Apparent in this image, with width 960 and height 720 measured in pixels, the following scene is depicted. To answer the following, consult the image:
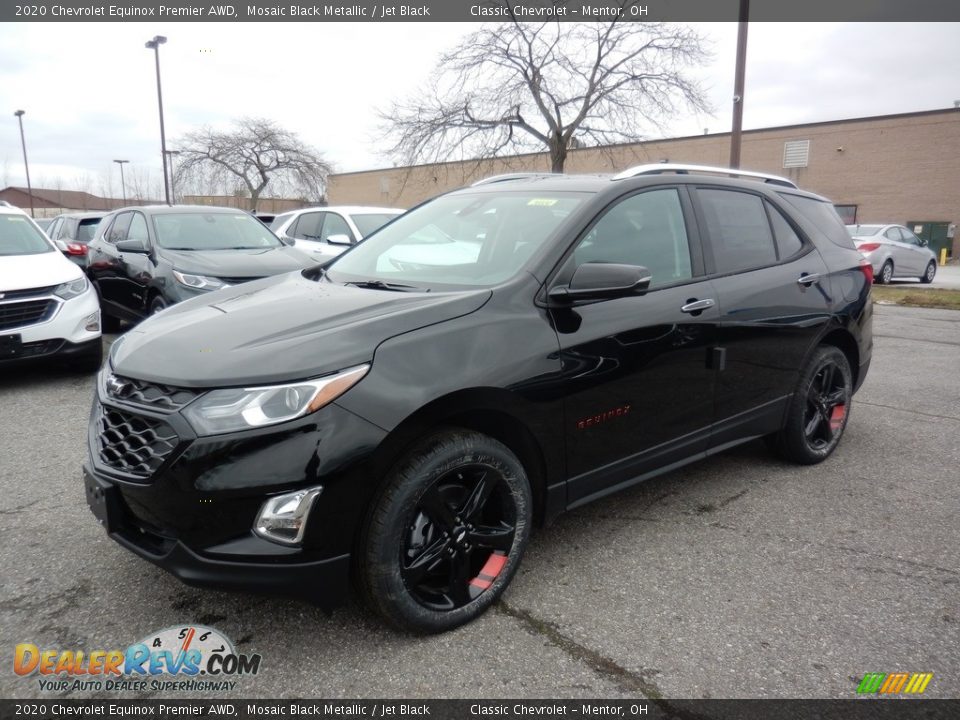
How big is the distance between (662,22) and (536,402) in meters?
22.7

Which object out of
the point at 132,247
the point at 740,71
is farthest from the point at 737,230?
the point at 740,71

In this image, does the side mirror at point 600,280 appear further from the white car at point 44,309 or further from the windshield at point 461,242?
the white car at point 44,309

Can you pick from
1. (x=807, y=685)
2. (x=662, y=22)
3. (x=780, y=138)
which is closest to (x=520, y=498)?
(x=807, y=685)

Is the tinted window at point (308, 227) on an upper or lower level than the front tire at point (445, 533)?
upper

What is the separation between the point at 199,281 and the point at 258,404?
5088mm

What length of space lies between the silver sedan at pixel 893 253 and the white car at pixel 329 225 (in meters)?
12.4

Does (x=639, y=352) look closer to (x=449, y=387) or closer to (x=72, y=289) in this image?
(x=449, y=387)

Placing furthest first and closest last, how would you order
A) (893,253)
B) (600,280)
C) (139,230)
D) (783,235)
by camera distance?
(893,253) < (139,230) < (783,235) < (600,280)

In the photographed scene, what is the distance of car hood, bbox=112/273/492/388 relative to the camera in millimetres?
2277

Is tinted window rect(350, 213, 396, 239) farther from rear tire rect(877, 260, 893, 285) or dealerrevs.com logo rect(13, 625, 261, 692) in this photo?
rear tire rect(877, 260, 893, 285)

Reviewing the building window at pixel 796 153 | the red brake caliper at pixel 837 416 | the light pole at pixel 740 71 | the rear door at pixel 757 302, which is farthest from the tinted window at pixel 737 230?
the building window at pixel 796 153

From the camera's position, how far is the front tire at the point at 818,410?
4.11 meters

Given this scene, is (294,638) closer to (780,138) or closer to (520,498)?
(520,498)

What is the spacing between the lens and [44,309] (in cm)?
600
